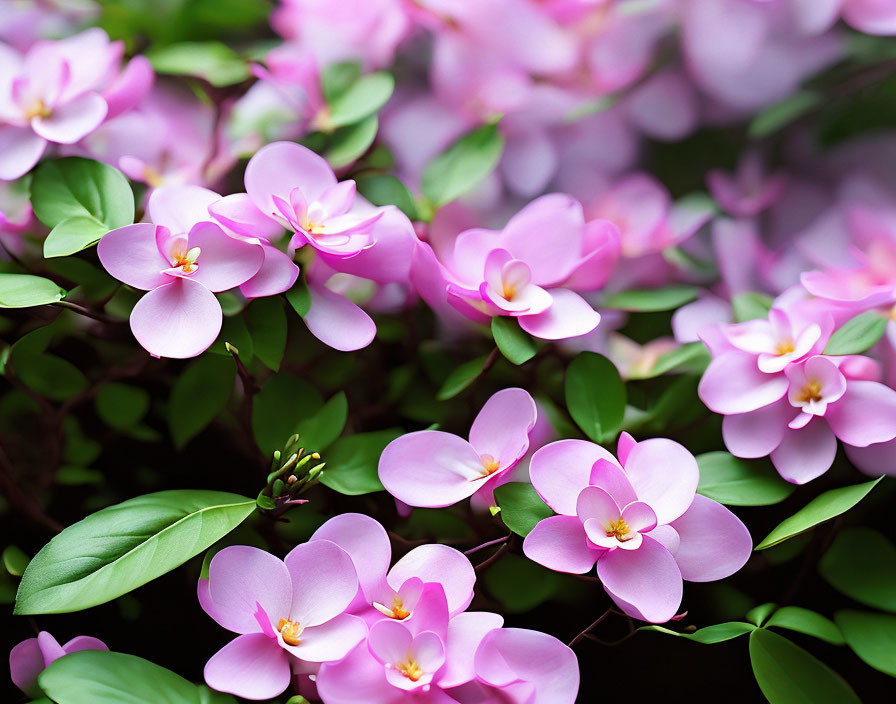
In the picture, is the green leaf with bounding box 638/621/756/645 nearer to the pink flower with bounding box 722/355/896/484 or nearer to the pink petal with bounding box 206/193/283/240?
the pink flower with bounding box 722/355/896/484

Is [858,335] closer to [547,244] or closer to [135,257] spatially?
[547,244]

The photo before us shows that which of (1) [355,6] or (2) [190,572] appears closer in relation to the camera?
(2) [190,572]

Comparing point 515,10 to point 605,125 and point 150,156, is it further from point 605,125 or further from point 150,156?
point 150,156

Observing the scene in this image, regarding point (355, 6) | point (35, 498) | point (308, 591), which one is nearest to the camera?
point (308, 591)

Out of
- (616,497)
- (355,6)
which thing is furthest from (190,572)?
(355,6)

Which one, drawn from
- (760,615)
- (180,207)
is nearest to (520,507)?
(760,615)

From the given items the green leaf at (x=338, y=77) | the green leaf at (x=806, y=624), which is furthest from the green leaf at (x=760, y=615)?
the green leaf at (x=338, y=77)
